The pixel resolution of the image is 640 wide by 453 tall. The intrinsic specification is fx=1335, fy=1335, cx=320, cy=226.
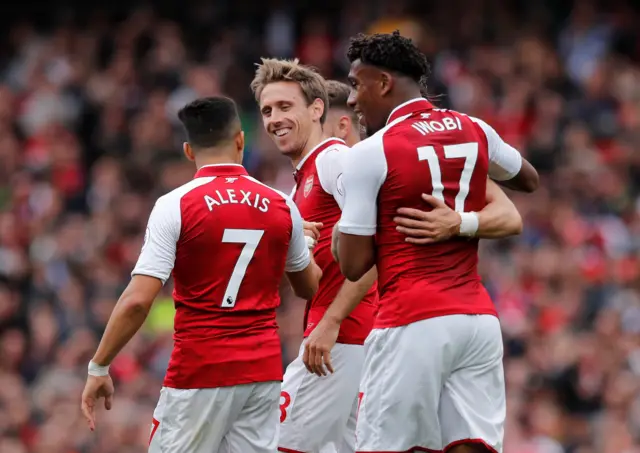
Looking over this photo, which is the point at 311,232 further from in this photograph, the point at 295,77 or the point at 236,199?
the point at 295,77

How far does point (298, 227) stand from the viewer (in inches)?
264

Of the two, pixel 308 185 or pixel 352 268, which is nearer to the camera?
pixel 352 268

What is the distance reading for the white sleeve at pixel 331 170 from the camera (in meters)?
7.02

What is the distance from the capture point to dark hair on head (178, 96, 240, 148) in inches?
263

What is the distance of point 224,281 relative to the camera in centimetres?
641

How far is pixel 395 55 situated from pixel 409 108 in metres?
0.25

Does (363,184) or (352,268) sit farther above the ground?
(363,184)

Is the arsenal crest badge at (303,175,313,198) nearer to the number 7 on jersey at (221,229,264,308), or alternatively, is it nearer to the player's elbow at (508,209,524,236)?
the number 7 on jersey at (221,229,264,308)

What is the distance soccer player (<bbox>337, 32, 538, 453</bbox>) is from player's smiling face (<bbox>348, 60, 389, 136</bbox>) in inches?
3.5

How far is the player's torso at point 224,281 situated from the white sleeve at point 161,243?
0.04m

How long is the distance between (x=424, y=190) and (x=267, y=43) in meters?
13.3

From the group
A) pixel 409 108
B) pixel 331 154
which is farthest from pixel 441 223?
pixel 331 154

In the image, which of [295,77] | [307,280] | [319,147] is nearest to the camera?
[307,280]

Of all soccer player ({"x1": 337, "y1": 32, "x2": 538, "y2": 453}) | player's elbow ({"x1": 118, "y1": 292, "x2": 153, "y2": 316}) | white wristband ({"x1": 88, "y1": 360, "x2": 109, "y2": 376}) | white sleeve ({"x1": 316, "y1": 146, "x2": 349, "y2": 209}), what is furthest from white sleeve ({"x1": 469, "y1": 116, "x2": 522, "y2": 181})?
white wristband ({"x1": 88, "y1": 360, "x2": 109, "y2": 376})
